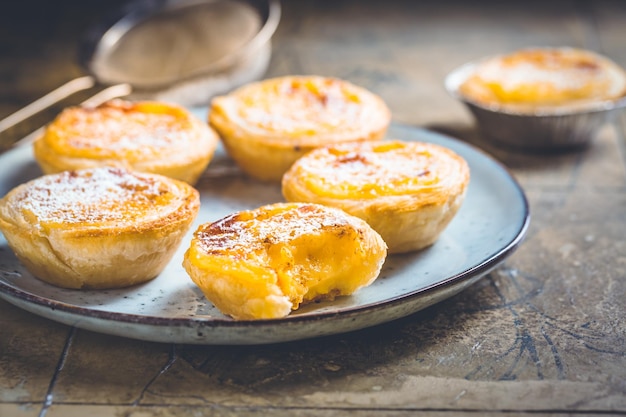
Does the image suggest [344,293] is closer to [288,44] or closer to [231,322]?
[231,322]

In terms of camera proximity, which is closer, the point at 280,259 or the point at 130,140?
the point at 280,259

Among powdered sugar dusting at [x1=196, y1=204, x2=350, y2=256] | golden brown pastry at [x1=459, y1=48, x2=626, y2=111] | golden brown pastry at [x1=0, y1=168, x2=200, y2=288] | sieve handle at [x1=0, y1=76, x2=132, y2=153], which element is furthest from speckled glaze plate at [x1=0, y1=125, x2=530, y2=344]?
golden brown pastry at [x1=459, y1=48, x2=626, y2=111]

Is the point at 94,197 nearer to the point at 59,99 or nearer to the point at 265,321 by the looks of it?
the point at 265,321

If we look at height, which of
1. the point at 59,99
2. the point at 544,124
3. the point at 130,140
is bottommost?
the point at 544,124

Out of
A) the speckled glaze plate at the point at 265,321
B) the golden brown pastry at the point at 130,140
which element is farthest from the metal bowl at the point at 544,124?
the golden brown pastry at the point at 130,140

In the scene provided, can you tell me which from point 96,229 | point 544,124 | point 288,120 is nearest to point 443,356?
point 96,229

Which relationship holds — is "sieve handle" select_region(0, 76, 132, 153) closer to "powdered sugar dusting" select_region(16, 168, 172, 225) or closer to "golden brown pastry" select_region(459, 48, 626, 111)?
"powdered sugar dusting" select_region(16, 168, 172, 225)

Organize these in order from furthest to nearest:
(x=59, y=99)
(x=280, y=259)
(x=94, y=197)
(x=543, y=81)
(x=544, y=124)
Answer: (x=59, y=99) → (x=543, y=81) → (x=544, y=124) → (x=94, y=197) → (x=280, y=259)
